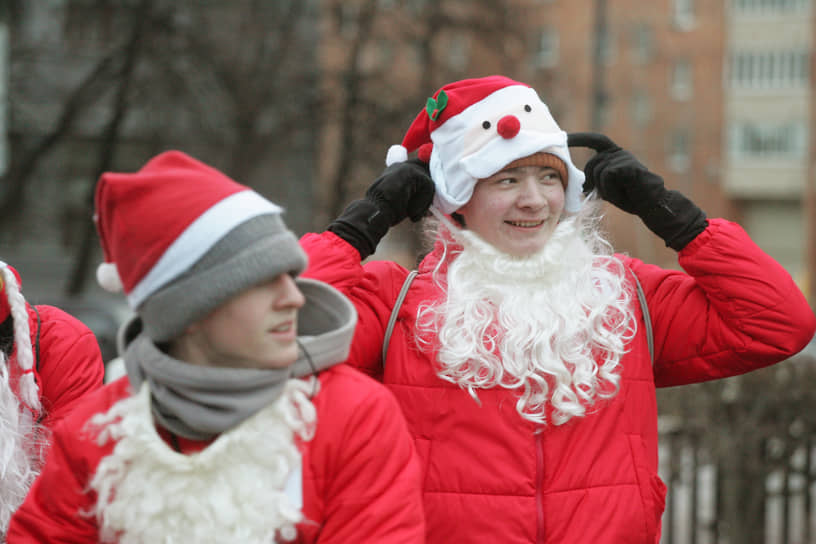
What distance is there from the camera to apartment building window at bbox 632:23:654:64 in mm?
38406

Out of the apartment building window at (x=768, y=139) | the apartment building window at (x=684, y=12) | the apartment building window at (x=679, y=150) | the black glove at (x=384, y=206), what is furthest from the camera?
the apartment building window at (x=768, y=139)

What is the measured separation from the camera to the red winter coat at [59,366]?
2.91 metres

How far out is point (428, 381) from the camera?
8.58ft

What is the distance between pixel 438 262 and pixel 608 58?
124 feet

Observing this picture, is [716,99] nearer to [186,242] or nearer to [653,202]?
[653,202]

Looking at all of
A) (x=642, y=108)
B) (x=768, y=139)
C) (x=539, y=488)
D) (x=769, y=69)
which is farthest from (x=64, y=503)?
(x=768, y=139)

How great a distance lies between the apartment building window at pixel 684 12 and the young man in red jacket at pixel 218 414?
3956cm

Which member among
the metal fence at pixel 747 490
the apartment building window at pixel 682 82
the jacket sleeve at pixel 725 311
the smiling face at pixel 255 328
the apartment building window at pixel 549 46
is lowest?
the apartment building window at pixel 682 82

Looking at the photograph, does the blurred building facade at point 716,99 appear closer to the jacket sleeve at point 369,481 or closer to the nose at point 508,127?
the nose at point 508,127

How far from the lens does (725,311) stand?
2.67 metres

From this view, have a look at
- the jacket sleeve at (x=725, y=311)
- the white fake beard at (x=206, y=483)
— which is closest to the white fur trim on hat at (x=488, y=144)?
the jacket sleeve at (x=725, y=311)

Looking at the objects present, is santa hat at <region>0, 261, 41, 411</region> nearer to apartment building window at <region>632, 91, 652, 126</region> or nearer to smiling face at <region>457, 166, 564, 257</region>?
smiling face at <region>457, 166, 564, 257</region>

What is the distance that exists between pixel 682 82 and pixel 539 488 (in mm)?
40925

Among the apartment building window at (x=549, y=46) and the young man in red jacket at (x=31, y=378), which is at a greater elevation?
the young man in red jacket at (x=31, y=378)
